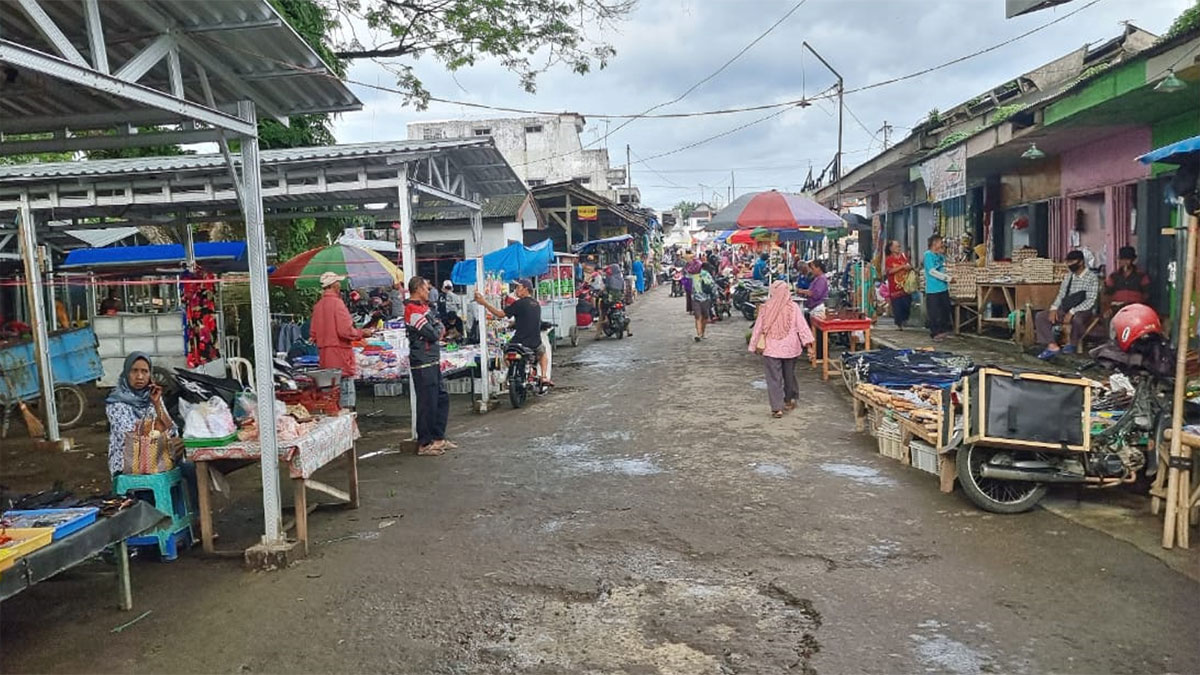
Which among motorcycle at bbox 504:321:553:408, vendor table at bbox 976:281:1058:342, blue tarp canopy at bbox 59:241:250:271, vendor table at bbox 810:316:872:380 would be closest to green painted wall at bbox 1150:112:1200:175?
vendor table at bbox 976:281:1058:342

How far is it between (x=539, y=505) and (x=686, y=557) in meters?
1.64

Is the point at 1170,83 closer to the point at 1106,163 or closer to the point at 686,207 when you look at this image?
the point at 1106,163

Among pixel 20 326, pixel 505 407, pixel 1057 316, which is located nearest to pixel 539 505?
pixel 505 407

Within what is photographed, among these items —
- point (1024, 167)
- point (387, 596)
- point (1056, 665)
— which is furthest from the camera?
point (1024, 167)

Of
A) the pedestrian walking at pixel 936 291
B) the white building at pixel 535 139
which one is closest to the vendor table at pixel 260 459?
the pedestrian walking at pixel 936 291

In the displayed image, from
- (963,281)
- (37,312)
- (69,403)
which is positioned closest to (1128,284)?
(963,281)

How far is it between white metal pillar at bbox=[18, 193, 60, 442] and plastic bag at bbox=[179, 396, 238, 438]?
16.1ft

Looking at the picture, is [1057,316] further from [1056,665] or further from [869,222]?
[869,222]

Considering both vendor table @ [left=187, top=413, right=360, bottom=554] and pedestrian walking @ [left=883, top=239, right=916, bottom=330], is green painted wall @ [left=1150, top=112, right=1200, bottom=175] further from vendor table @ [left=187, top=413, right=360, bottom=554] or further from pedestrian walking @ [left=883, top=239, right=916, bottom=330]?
vendor table @ [left=187, top=413, right=360, bottom=554]

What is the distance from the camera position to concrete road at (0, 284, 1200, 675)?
155 inches

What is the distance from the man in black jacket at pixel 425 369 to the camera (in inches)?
332

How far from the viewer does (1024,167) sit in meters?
15.0

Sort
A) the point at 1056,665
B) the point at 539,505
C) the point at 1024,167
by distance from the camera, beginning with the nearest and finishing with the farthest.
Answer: the point at 1056,665 → the point at 539,505 → the point at 1024,167

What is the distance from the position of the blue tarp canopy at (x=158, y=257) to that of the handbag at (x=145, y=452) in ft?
38.0
